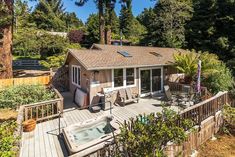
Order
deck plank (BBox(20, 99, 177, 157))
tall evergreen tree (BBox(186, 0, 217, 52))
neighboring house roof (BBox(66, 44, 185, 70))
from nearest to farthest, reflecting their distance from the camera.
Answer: deck plank (BBox(20, 99, 177, 157)), neighboring house roof (BBox(66, 44, 185, 70)), tall evergreen tree (BBox(186, 0, 217, 52))

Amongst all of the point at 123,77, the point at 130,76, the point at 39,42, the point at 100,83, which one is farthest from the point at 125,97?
the point at 39,42

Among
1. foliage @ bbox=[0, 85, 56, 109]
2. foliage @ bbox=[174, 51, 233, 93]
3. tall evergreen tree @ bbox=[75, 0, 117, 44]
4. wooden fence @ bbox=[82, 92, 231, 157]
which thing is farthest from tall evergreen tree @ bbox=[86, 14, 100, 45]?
wooden fence @ bbox=[82, 92, 231, 157]

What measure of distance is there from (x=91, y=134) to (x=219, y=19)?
20920mm

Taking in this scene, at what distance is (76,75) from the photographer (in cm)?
1282

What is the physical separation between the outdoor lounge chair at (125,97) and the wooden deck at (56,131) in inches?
11.8

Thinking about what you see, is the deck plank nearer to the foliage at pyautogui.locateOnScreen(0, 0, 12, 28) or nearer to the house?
the house

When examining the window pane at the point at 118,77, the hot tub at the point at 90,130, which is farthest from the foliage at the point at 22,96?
the window pane at the point at 118,77

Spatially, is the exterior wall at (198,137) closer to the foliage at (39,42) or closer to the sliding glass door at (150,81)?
the sliding glass door at (150,81)

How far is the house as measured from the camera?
10430 mm

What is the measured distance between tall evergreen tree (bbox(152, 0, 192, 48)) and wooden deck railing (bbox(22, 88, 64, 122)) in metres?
17.8

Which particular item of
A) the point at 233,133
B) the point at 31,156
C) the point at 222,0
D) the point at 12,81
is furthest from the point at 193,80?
the point at 222,0

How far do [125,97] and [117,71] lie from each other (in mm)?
1595

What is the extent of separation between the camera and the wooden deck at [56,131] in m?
6.17

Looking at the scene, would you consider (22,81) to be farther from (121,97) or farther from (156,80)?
(156,80)
